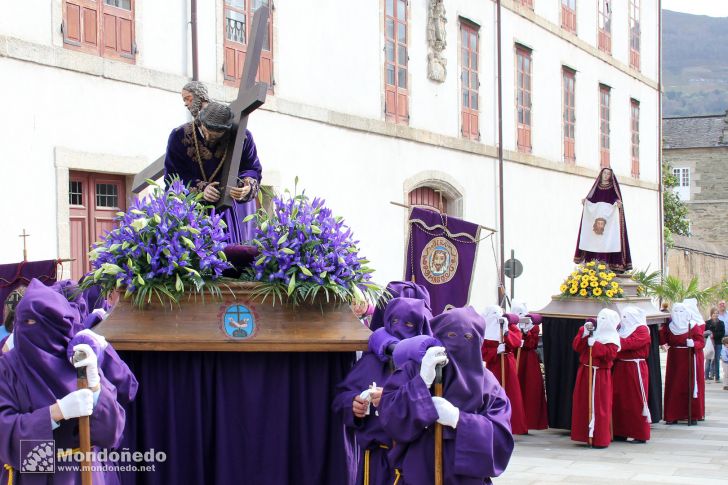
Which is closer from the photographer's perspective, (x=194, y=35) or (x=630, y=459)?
(x=630, y=459)

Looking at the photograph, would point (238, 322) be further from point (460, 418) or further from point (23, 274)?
point (23, 274)

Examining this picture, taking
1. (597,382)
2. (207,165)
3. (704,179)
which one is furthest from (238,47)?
(704,179)

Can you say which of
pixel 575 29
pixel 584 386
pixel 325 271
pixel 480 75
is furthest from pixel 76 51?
pixel 575 29

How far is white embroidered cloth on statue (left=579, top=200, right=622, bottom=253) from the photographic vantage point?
13898mm

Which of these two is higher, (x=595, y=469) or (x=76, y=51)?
(x=76, y=51)

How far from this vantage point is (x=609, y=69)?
29.5 meters

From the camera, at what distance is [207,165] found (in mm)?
6039

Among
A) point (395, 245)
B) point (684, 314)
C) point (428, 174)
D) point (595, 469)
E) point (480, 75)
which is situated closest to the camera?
point (595, 469)

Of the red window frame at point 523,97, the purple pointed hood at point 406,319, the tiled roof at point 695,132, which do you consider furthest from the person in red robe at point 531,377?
the tiled roof at point 695,132

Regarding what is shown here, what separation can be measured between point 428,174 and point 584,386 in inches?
325

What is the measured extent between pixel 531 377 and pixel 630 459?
218 cm

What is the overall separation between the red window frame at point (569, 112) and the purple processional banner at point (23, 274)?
65.0 ft

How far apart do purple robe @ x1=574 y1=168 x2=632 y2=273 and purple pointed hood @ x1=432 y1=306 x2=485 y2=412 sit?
30.0ft

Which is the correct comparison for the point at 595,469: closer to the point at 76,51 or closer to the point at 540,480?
the point at 540,480
